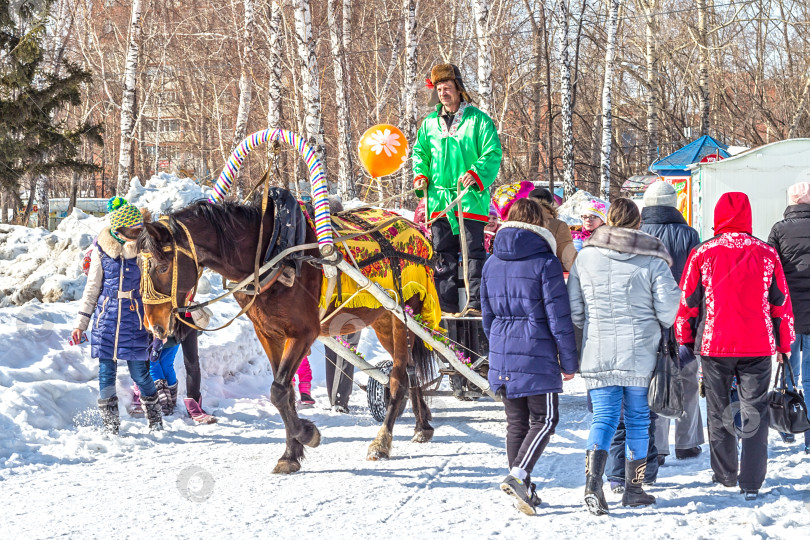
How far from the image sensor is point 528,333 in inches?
174

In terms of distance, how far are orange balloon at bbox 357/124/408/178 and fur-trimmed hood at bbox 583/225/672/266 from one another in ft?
16.1

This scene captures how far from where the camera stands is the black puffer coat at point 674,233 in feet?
18.0

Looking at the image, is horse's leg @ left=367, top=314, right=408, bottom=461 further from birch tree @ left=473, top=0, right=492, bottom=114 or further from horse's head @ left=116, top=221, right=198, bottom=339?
birch tree @ left=473, top=0, right=492, bottom=114

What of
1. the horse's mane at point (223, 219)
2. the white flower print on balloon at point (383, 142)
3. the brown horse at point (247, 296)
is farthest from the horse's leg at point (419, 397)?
the white flower print on balloon at point (383, 142)

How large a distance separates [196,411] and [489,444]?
246cm

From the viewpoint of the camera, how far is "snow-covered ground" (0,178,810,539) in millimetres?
4215

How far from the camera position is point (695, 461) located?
218 inches

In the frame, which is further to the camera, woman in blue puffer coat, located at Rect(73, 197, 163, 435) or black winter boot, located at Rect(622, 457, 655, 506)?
woman in blue puffer coat, located at Rect(73, 197, 163, 435)

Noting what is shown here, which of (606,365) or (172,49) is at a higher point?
(172,49)

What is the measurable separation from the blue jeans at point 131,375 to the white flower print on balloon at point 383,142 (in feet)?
12.6

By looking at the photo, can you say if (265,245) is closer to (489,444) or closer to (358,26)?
(489,444)

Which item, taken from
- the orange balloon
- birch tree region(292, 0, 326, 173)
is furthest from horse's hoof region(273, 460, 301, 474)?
birch tree region(292, 0, 326, 173)

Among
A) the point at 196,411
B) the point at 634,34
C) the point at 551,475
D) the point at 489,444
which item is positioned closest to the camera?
the point at 551,475

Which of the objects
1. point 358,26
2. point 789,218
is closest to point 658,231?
point 789,218
